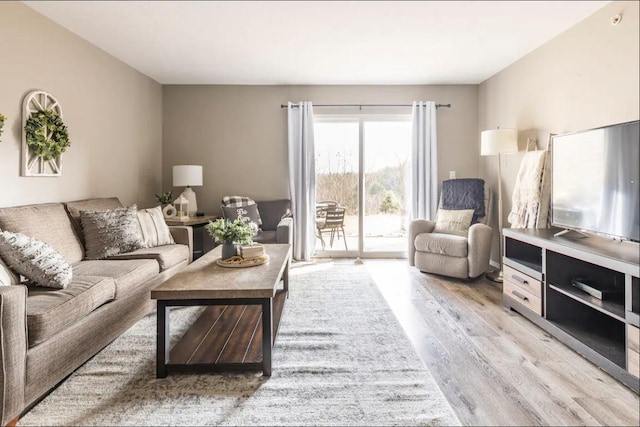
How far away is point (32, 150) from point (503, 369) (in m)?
3.68

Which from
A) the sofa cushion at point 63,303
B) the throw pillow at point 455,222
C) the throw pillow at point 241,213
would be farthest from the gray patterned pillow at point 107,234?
the throw pillow at point 455,222

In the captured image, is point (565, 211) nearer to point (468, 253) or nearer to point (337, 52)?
point (468, 253)

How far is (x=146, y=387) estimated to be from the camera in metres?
1.86

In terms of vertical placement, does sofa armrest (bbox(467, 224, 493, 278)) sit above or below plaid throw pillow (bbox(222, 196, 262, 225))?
below

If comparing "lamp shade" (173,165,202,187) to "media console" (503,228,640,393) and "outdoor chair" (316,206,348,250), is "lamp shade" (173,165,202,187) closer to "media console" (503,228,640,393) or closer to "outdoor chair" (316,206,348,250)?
"outdoor chair" (316,206,348,250)

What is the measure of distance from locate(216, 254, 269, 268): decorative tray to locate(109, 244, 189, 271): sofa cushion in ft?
2.25

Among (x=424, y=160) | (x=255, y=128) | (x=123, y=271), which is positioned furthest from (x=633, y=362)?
(x=255, y=128)

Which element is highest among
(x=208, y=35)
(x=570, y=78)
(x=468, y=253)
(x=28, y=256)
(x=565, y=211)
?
(x=208, y=35)

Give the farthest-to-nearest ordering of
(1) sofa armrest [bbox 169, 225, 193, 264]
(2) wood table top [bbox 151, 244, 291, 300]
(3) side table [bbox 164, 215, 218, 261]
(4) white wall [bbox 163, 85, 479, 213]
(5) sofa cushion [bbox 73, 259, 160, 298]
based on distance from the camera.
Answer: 1. (4) white wall [bbox 163, 85, 479, 213]
2. (3) side table [bbox 164, 215, 218, 261]
3. (1) sofa armrest [bbox 169, 225, 193, 264]
4. (5) sofa cushion [bbox 73, 259, 160, 298]
5. (2) wood table top [bbox 151, 244, 291, 300]

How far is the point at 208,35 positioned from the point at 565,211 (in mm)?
3364

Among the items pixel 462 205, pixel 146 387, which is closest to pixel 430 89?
pixel 462 205

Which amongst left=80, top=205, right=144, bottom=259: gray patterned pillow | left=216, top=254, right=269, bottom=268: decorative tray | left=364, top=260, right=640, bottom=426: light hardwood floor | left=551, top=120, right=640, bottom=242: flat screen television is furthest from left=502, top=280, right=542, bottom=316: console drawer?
left=80, top=205, right=144, bottom=259: gray patterned pillow

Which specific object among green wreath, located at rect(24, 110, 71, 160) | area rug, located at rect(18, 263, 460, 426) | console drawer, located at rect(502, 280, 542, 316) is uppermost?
green wreath, located at rect(24, 110, 71, 160)

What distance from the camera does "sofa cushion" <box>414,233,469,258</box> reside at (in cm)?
383
